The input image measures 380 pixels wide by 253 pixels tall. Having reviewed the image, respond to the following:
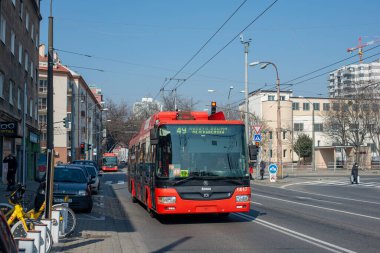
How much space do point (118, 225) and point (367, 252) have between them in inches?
263

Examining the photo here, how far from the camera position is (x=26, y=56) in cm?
3606

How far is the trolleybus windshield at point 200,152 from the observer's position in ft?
43.4

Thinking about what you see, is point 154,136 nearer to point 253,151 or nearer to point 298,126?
point 253,151

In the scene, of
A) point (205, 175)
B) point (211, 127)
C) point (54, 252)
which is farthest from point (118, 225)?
point (54, 252)

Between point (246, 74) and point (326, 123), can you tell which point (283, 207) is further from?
point (326, 123)

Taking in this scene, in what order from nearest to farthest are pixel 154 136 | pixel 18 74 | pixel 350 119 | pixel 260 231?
pixel 260 231 < pixel 154 136 < pixel 18 74 < pixel 350 119

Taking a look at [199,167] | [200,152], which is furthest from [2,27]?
[199,167]

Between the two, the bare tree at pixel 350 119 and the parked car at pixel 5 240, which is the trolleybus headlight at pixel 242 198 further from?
the bare tree at pixel 350 119

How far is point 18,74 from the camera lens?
32688mm

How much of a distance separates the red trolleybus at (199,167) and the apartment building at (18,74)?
32.9 ft

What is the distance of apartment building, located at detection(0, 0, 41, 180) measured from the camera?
27.5 m

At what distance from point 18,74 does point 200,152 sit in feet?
73.4

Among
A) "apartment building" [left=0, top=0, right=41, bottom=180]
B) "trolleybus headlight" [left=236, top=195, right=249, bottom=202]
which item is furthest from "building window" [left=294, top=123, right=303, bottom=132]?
"trolleybus headlight" [left=236, top=195, right=249, bottom=202]

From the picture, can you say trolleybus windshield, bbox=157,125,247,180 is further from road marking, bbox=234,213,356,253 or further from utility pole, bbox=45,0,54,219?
utility pole, bbox=45,0,54,219
